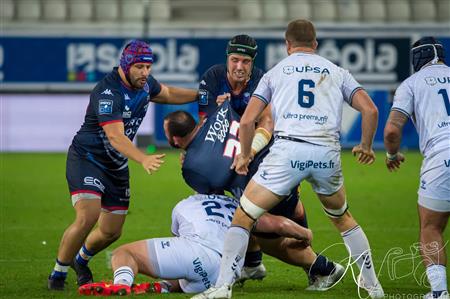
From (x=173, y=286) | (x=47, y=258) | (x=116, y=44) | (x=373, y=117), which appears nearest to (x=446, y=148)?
(x=373, y=117)

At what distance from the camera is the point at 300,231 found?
28.0 feet

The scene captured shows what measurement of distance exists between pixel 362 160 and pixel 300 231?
980 mm

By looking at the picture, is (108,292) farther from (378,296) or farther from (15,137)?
(15,137)

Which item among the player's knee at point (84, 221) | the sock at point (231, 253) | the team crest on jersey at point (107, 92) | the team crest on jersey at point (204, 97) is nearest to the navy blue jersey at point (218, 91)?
the team crest on jersey at point (204, 97)

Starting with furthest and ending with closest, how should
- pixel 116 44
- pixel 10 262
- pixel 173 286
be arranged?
pixel 116 44, pixel 10 262, pixel 173 286

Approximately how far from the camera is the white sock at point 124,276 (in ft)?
25.6

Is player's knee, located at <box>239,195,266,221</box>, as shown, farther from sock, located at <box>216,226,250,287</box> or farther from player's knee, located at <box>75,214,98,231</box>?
player's knee, located at <box>75,214,98,231</box>

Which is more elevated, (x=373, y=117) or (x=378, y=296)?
(x=373, y=117)

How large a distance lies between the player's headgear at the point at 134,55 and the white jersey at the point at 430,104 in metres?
2.33

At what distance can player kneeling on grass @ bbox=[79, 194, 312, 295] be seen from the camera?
25.7 feet

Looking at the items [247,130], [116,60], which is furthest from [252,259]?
[116,60]

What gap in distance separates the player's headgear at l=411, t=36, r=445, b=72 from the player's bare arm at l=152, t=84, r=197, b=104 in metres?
2.48

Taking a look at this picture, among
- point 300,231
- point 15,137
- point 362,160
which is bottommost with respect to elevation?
point 15,137

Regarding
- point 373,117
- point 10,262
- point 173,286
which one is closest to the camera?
point 373,117
